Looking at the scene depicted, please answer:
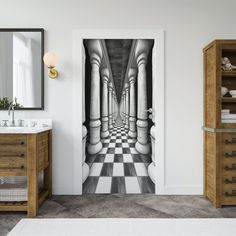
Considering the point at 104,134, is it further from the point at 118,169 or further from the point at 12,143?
the point at 12,143

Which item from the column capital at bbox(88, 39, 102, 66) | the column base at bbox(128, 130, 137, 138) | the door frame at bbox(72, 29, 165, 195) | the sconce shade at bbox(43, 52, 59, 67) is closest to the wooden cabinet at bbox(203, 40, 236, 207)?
the door frame at bbox(72, 29, 165, 195)

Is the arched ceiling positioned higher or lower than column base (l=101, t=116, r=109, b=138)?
higher

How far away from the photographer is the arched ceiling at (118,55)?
5645 mm

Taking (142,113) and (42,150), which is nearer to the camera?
(42,150)

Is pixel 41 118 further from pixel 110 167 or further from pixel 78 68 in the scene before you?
pixel 110 167

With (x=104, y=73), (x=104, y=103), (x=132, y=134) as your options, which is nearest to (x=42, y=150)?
(x=132, y=134)

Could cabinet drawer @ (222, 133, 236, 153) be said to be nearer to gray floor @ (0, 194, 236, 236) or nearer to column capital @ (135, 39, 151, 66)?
gray floor @ (0, 194, 236, 236)

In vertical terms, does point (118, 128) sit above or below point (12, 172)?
above

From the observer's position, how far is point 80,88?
3.67m

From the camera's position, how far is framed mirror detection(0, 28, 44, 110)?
362 centimetres

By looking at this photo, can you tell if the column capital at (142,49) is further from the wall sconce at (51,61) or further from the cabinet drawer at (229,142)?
the cabinet drawer at (229,142)

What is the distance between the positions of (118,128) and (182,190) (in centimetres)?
430

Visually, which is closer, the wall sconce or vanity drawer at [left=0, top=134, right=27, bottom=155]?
vanity drawer at [left=0, top=134, right=27, bottom=155]

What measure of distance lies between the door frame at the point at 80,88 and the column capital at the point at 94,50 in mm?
1351
